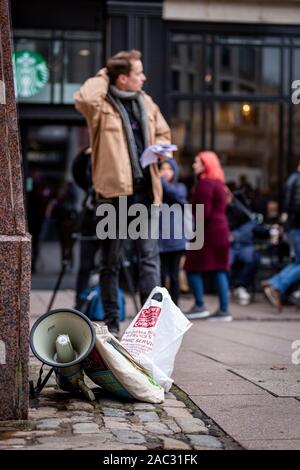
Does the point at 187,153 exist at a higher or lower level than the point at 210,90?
lower

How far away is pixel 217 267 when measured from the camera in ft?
33.9

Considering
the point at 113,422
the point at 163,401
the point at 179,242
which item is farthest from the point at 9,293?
the point at 179,242

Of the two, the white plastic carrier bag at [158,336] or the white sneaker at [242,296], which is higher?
the white plastic carrier bag at [158,336]

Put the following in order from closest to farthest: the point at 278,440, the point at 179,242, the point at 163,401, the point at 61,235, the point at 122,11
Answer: the point at 278,440, the point at 163,401, the point at 179,242, the point at 122,11, the point at 61,235

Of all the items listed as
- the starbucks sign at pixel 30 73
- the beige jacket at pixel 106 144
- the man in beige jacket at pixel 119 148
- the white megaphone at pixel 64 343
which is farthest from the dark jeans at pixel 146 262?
the starbucks sign at pixel 30 73

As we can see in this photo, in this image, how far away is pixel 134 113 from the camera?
7.41 meters

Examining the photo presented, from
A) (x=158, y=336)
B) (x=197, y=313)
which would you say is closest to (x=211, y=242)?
(x=197, y=313)

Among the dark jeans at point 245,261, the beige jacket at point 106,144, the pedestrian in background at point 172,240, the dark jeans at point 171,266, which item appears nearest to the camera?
the beige jacket at point 106,144

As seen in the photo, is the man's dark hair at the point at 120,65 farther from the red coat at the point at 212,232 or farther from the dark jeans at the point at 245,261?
the dark jeans at the point at 245,261

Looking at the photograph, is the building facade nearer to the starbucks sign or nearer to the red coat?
the starbucks sign

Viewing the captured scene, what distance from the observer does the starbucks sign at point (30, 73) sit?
12984mm

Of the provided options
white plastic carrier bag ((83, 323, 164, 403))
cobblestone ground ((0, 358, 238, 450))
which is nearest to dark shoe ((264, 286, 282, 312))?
cobblestone ground ((0, 358, 238, 450))

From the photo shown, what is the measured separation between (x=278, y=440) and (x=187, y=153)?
9.32m

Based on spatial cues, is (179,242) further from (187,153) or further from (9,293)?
(9,293)
